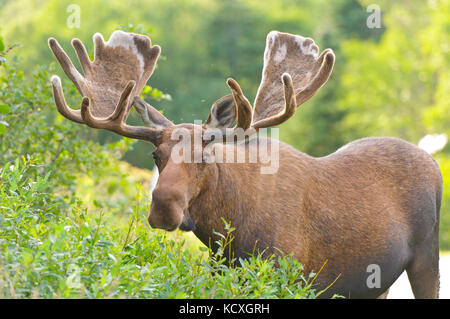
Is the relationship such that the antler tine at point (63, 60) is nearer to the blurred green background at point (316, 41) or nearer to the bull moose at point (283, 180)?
the bull moose at point (283, 180)

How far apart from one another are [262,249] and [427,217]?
5.28 feet

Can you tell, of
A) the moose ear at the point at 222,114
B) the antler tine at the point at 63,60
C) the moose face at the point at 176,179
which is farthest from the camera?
the antler tine at the point at 63,60

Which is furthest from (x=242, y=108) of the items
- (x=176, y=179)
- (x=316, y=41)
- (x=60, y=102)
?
(x=316, y=41)

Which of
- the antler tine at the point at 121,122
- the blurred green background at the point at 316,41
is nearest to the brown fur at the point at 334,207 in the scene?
the antler tine at the point at 121,122

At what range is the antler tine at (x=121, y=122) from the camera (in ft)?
→ 16.2

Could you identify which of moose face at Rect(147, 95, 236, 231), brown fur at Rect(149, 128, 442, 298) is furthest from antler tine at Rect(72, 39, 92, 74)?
brown fur at Rect(149, 128, 442, 298)

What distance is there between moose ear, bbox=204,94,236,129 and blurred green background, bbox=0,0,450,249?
23900 millimetres

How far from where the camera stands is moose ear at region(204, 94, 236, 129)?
503 centimetres

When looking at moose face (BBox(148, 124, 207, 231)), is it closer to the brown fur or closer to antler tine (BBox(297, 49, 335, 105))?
the brown fur

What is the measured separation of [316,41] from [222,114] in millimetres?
35675

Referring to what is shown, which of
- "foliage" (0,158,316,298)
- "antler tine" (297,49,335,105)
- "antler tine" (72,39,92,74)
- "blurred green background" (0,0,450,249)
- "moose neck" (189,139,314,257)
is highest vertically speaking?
"blurred green background" (0,0,450,249)

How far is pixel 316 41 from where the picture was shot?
131ft

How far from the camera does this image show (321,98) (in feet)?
129

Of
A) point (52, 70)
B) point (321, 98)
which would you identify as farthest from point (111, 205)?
point (321, 98)
